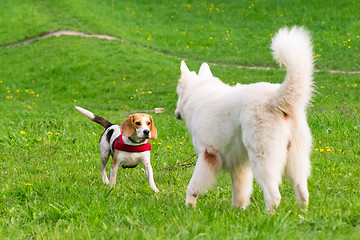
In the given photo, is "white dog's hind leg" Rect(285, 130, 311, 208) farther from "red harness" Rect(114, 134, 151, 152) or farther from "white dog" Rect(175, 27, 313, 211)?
"red harness" Rect(114, 134, 151, 152)

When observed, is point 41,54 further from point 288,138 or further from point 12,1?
point 288,138

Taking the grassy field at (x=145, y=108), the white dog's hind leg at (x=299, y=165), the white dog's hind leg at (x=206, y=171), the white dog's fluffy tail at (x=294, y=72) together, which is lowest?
the grassy field at (x=145, y=108)

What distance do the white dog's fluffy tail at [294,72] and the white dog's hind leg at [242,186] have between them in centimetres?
98

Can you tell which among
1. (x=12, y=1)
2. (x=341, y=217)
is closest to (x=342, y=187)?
(x=341, y=217)

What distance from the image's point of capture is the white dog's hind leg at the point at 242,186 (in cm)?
412

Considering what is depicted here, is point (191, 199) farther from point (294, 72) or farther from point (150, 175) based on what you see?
point (294, 72)

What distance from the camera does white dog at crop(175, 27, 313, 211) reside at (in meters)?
3.30

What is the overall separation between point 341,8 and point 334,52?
5.83 meters

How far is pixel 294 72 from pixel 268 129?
0.49 m

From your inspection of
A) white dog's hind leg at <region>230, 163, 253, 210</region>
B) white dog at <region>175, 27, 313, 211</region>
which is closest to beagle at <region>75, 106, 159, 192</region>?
white dog's hind leg at <region>230, 163, 253, 210</region>

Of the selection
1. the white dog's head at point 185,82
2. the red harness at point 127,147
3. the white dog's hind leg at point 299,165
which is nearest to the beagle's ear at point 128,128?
the red harness at point 127,147

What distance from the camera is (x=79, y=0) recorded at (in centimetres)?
2670

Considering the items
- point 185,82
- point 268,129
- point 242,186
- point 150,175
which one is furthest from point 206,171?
point 150,175

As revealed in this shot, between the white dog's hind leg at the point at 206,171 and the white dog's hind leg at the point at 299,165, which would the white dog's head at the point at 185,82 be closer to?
the white dog's hind leg at the point at 206,171
